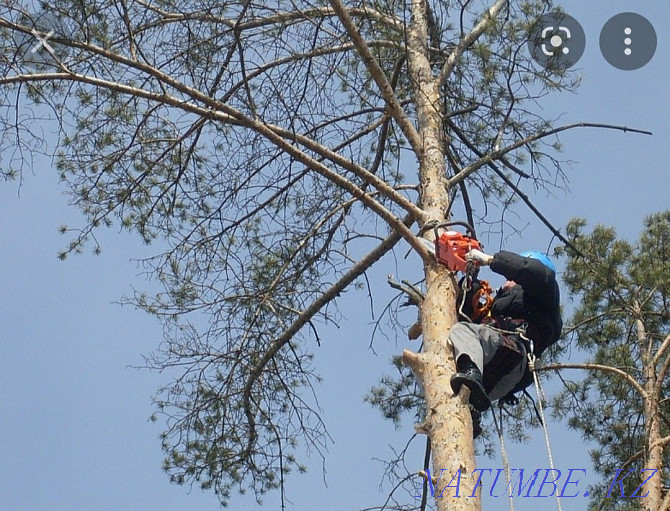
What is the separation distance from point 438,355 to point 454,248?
542mm

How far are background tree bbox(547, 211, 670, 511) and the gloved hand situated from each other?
9.29ft

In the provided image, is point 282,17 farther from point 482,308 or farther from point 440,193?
point 482,308

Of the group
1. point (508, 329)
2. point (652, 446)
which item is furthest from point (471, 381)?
point (652, 446)

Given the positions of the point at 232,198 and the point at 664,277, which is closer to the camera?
the point at 232,198

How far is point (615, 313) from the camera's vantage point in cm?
832

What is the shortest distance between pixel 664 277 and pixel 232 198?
11.1ft

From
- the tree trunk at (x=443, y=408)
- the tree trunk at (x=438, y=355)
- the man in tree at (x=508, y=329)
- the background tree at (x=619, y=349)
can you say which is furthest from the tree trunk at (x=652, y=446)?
the tree trunk at (x=443, y=408)

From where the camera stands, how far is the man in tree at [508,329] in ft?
15.8

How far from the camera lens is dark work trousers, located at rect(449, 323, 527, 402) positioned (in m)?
4.82

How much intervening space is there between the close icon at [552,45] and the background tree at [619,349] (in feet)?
5.74

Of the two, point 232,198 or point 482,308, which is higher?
point 232,198

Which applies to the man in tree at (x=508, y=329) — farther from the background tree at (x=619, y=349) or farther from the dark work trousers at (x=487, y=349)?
the background tree at (x=619, y=349)

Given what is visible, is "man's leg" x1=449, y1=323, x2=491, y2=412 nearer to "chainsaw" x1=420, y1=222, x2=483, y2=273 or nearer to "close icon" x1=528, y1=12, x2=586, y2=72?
"chainsaw" x1=420, y1=222, x2=483, y2=273

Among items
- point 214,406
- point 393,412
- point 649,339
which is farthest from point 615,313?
point 214,406
